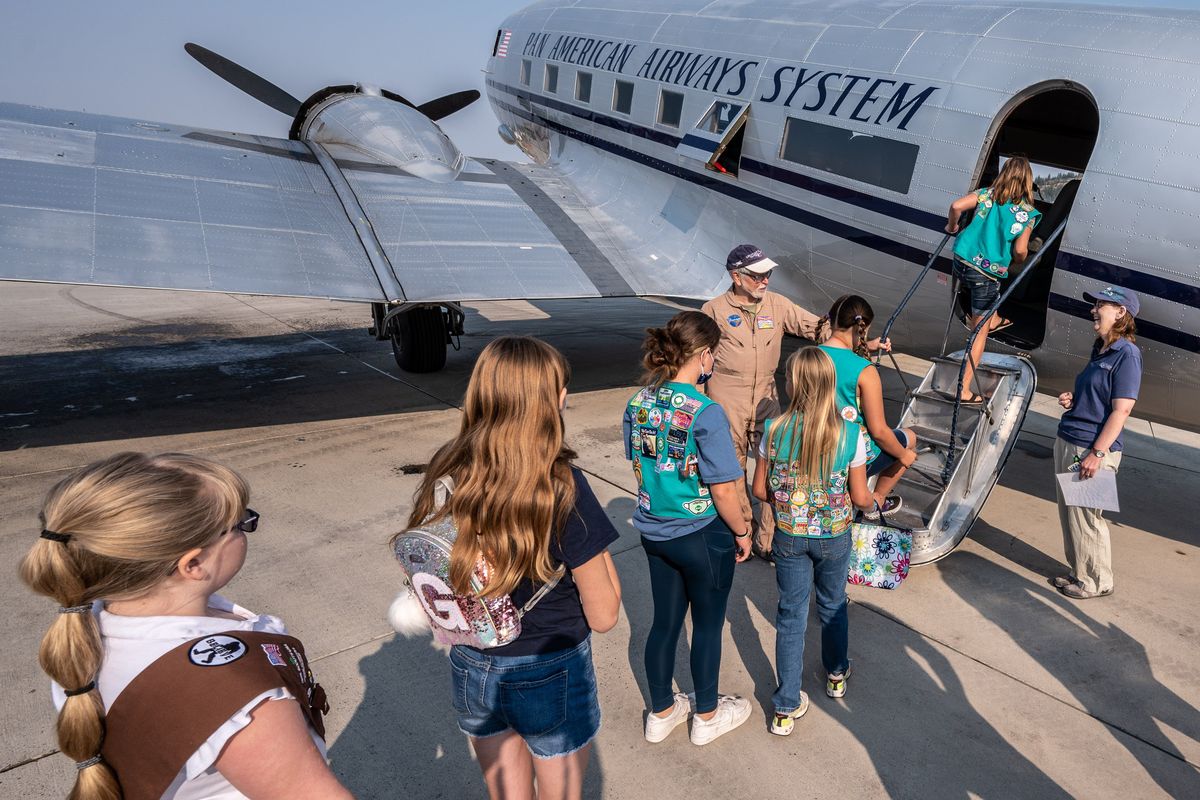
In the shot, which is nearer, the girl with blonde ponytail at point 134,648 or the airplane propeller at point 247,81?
the girl with blonde ponytail at point 134,648

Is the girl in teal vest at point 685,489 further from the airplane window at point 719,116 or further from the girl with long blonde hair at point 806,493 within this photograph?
the airplane window at point 719,116

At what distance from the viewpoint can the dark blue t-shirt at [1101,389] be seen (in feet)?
16.0

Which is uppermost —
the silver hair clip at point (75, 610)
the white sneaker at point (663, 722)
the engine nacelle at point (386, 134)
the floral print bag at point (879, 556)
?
the engine nacelle at point (386, 134)

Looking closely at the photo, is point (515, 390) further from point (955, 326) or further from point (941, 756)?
point (955, 326)

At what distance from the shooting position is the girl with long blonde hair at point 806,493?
354 cm

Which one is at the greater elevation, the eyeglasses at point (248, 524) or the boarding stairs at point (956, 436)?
the eyeglasses at point (248, 524)

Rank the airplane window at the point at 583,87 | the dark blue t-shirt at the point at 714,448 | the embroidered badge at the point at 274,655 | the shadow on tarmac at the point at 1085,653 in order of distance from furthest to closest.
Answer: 1. the airplane window at the point at 583,87
2. the shadow on tarmac at the point at 1085,653
3. the dark blue t-shirt at the point at 714,448
4. the embroidered badge at the point at 274,655

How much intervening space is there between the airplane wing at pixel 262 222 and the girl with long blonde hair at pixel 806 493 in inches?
175

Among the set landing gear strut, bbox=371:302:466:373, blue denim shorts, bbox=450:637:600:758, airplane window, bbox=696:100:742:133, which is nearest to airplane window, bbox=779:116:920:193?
airplane window, bbox=696:100:742:133

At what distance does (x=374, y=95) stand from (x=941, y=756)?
990 cm

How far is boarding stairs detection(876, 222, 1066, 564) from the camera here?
222 inches

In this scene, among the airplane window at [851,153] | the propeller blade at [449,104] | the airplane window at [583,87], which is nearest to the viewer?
the airplane window at [851,153]

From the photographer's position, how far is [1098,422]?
5043mm

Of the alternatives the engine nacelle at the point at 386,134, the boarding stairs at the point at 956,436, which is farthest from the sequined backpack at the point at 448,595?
the engine nacelle at the point at 386,134
